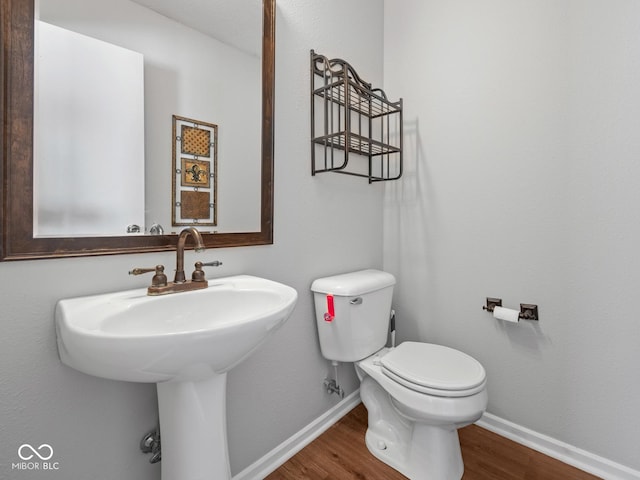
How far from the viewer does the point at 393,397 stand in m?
1.17

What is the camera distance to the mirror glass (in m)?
0.74

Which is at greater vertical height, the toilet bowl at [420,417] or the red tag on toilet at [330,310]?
the red tag on toilet at [330,310]

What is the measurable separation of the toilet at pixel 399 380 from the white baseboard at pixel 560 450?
0.36 metres

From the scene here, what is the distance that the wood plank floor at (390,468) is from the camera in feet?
3.90

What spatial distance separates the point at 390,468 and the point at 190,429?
0.89 meters

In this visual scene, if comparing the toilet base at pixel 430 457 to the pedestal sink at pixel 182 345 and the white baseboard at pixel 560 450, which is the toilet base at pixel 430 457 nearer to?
the white baseboard at pixel 560 450

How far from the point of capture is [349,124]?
4.13ft

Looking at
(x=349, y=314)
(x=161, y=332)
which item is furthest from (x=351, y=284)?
(x=161, y=332)

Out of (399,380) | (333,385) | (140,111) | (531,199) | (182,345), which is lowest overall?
(333,385)

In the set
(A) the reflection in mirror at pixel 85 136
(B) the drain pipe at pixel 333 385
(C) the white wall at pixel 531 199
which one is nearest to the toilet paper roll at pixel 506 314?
(C) the white wall at pixel 531 199

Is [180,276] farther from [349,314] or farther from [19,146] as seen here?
[349,314]

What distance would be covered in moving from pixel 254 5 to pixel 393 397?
1602 millimetres

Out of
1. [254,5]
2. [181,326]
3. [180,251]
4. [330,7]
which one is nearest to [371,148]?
[330,7]

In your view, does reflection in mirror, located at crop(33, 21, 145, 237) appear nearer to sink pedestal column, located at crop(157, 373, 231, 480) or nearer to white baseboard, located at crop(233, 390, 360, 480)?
sink pedestal column, located at crop(157, 373, 231, 480)
